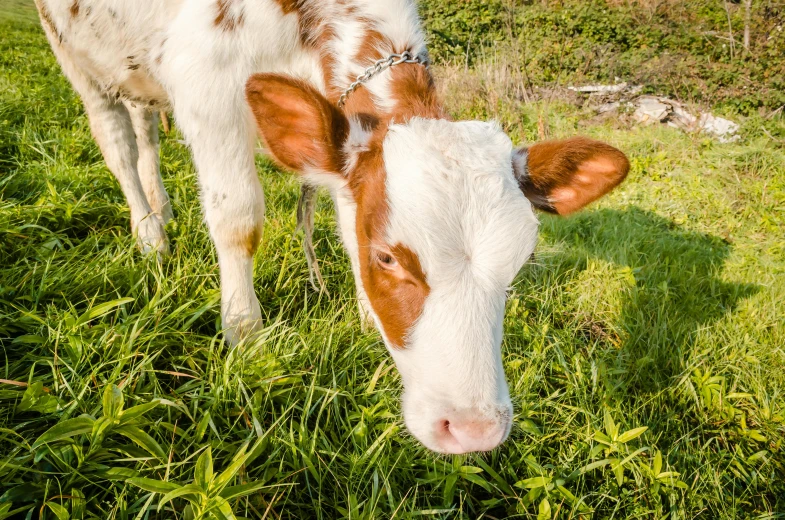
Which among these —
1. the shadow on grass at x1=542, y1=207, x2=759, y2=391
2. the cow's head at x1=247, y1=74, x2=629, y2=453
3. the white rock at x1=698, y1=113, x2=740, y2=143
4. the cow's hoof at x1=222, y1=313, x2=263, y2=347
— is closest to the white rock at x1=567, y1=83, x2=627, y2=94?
the white rock at x1=698, y1=113, x2=740, y2=143

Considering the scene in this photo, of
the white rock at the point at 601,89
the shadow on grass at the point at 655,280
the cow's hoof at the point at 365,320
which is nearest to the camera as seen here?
the cow's hoof at the point at 365,320

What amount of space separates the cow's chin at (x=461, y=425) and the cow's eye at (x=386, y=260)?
1.42 ft

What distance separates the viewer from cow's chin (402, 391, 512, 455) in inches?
51.6

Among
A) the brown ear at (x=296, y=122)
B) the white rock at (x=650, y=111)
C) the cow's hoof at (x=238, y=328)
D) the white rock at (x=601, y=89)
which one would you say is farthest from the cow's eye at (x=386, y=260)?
the white rock at (x=601, y=89)

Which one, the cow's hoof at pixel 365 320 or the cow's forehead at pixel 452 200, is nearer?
the cow's forehead at pixel 452 200

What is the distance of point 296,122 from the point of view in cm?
166

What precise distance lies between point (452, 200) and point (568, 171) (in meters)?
0.65

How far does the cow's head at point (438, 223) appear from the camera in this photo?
1360mm

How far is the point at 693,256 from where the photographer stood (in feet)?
12.4

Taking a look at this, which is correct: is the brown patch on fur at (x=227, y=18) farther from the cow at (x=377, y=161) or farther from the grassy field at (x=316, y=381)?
the grassy field at (x=316, y=381)

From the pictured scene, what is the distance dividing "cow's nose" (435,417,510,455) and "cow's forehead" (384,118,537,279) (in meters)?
0.44

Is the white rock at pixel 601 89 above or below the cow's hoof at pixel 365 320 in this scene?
below

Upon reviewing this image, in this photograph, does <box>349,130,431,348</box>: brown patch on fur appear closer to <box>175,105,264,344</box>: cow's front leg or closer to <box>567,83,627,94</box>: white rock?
<box>175,105,264,344</box>: cow's front leg

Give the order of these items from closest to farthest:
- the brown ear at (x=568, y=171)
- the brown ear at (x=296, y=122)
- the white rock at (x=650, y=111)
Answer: the brown ear at (x=296, y=122), the brown ear at (x=568, y=171), the white rock at (x=650, y=111)
